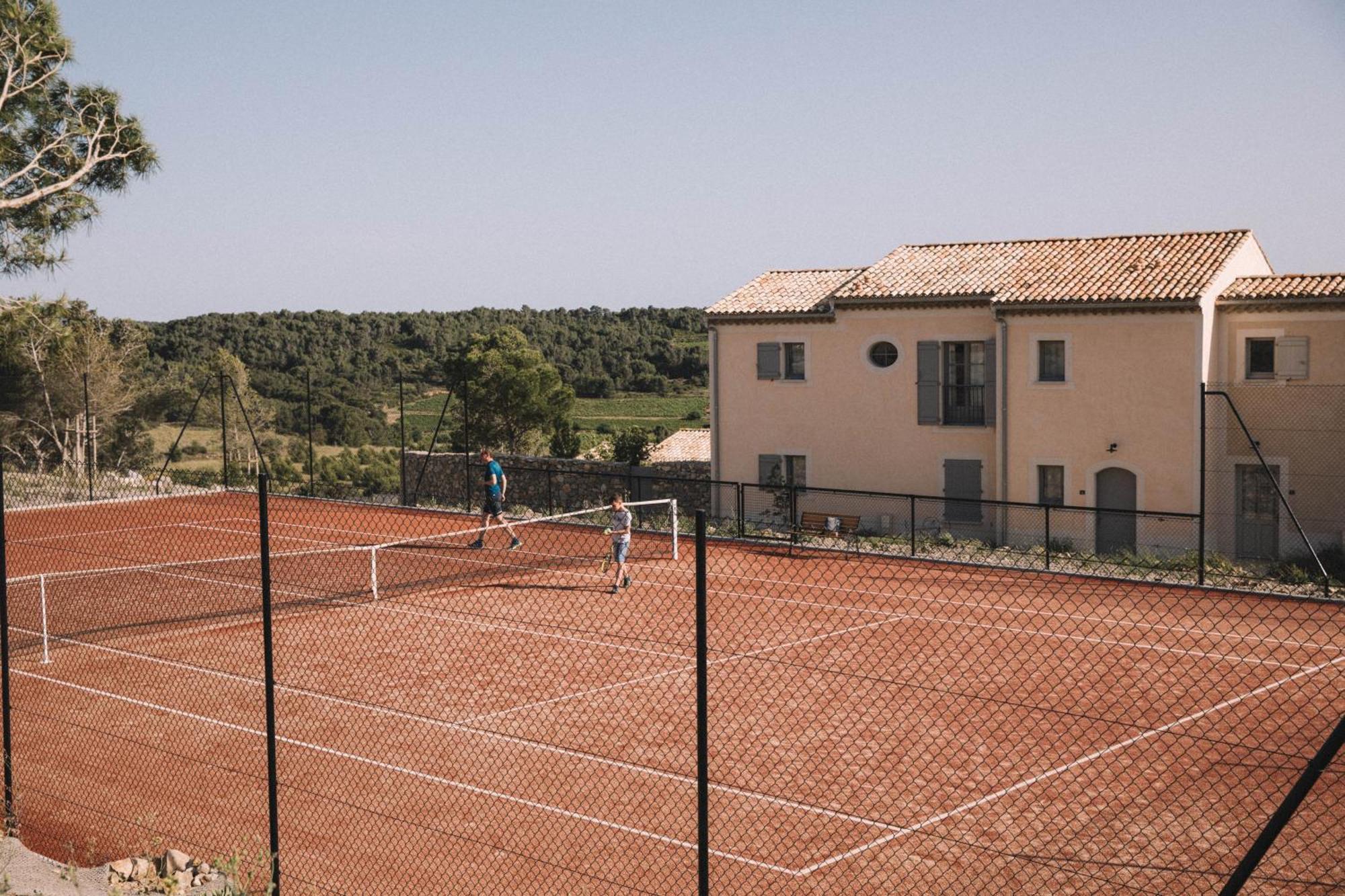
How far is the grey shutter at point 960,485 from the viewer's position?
31.4 metres

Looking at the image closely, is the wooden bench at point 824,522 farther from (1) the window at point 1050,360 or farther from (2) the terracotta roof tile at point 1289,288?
(2) the terracotta roof tile at point 1289,288

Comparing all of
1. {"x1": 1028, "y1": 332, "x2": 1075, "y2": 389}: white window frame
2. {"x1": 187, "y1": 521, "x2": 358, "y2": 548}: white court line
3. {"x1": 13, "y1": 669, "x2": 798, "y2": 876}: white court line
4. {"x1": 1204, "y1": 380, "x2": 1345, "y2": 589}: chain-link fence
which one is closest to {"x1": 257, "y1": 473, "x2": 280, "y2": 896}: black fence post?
{"x1": 13, "y1": 669, "x2": 798, "y2": 876}: white court line

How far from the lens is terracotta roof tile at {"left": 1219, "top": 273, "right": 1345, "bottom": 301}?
27.9 meters

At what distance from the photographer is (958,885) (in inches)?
379

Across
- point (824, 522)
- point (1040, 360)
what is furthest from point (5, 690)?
point (1040, 360)

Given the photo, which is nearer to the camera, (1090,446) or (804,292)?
(1090,446)

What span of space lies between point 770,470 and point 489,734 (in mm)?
21898

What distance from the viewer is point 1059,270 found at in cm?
3167

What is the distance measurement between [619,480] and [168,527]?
1155 cm

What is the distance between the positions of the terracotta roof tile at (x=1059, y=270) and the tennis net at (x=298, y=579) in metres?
9.19

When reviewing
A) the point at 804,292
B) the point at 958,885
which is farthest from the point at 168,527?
the point at 958,885

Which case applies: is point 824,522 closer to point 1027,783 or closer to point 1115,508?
point 1115,508

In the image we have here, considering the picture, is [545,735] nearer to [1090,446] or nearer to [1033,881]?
[1033,881]

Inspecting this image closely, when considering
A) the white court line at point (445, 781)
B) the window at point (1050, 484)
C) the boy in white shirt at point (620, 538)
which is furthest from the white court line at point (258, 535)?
the window at point (1050, 484)
